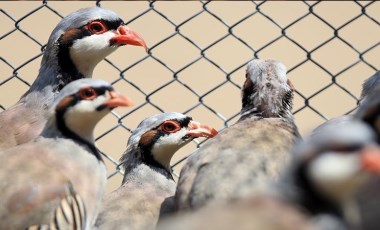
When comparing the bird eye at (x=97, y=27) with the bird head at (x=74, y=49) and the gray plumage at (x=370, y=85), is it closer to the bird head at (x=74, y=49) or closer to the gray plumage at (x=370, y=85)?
the bird head at (x=74, y=49)

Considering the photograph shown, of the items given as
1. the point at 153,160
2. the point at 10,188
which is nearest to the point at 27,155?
the point at 10,188

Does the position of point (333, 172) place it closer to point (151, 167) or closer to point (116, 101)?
point (116, 101)

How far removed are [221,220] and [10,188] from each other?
1.80 metres

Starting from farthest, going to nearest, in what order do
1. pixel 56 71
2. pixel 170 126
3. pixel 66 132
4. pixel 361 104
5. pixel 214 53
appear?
pixel 214 53, pixel 170 126, pixel 56 71, pixel 361 104, pixel 66 132

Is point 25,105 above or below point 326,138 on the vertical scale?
below

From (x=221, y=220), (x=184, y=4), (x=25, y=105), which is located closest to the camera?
(x=221, y=220)

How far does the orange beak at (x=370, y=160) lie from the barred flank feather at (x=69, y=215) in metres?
1.88

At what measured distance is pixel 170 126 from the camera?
7.08 metres

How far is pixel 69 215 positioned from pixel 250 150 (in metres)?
0.92

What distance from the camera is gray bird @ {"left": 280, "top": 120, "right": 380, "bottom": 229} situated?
4188mm

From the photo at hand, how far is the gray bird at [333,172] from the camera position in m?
4.19

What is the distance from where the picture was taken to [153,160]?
700cm

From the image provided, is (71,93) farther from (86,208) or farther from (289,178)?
(289,178)

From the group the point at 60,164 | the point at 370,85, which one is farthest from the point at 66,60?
the point at 370,85
